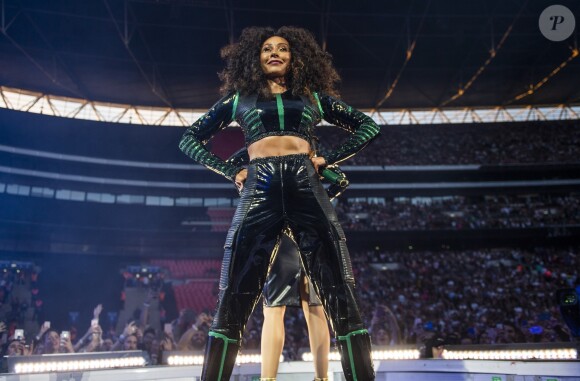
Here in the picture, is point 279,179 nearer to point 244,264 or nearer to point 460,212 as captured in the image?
point 244,264

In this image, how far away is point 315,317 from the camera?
100 inches

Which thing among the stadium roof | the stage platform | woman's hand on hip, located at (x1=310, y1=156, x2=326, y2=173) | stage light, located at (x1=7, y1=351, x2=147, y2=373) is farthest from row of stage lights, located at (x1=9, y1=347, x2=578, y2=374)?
the stadium roof

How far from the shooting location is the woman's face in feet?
8.38

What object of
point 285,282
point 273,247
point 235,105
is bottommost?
point 285,282

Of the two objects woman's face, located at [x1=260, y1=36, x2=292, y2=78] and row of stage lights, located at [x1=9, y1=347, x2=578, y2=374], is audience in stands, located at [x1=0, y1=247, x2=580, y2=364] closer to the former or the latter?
row of stage lights, located at [x1=9, y1=347, x2=578, y2=374]

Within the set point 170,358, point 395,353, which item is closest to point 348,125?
point 170,358

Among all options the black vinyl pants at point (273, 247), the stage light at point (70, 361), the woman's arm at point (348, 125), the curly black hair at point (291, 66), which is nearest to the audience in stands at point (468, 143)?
the stage light at point (70, 361)

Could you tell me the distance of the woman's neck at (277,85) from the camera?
2586mm

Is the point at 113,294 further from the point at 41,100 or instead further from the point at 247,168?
the point at 247,168

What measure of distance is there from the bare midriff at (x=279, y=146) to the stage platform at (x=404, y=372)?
221cm

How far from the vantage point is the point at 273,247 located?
2.23 m

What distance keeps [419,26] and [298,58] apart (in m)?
15.7

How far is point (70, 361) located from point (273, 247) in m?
4.38

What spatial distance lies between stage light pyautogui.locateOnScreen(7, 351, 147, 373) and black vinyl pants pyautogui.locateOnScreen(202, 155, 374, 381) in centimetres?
321
